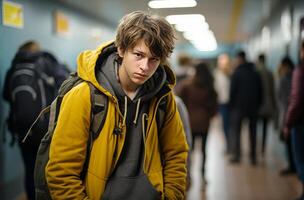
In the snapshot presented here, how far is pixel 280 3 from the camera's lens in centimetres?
664

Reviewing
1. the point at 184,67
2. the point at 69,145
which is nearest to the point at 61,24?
the point at 184,67

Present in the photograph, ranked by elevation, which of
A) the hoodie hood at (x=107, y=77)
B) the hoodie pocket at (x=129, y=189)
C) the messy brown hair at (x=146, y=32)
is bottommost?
the hoodie pocket at (x=129, y=189)

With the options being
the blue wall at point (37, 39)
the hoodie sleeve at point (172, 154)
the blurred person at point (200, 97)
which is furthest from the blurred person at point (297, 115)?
the hoodie sleeve at point (172, 154)

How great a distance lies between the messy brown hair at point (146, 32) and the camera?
4.94 feet

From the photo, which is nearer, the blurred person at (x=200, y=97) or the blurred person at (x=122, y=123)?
the blurred person at (x=122, y=123)

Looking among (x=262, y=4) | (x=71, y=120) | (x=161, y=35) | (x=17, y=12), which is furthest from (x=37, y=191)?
(x=262, y=4)

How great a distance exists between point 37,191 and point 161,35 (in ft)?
2.53

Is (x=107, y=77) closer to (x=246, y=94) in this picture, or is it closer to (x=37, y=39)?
(x=37, y=39)

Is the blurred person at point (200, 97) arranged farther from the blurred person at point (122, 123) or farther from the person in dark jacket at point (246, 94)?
the blurred person at point (122, 123)

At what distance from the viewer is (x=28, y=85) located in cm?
300

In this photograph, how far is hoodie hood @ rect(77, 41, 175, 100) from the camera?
1.55m

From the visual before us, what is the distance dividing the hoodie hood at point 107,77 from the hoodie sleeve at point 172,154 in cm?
9

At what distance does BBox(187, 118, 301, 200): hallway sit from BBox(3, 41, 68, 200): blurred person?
2.08 m

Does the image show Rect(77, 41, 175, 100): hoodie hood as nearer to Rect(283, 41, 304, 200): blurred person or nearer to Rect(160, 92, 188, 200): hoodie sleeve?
Rect(160, 92, 188, 200): hoodie sleeve
